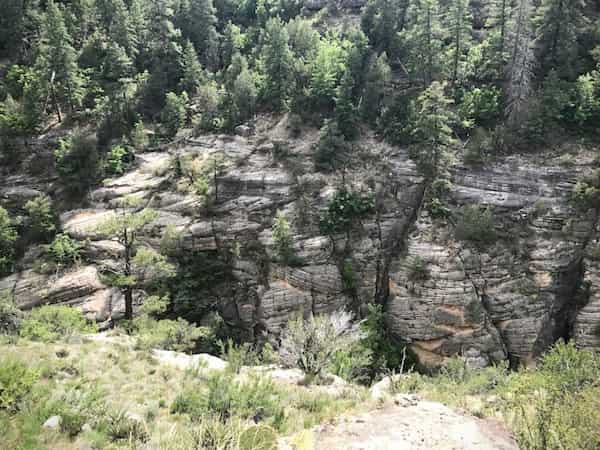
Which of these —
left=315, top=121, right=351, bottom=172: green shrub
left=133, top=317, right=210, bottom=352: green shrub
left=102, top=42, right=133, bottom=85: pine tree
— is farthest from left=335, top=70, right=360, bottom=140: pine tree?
left=102, top=42, right=133, bottom=85: pine tree

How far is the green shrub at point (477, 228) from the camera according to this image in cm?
2709

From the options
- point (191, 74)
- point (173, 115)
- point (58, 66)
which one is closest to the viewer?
point (58, 66)

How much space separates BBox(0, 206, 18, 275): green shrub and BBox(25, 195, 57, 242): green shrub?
1.30m

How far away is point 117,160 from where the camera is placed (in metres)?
36.7

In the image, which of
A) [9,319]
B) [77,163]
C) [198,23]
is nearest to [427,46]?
[198,23]

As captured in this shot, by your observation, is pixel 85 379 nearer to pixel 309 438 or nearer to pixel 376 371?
pixel 309 438

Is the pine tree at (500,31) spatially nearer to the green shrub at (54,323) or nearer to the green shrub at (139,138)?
the green shrub at (139,138)

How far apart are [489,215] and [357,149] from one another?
12.4 metres

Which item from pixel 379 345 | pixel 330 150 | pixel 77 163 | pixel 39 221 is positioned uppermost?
pixel 330 150

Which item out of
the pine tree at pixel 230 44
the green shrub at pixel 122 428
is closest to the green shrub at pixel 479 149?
the green shrub at pixel 122 428

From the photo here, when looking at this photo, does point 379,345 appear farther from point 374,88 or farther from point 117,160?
point 117,160

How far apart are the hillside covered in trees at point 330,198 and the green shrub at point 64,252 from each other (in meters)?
0.22

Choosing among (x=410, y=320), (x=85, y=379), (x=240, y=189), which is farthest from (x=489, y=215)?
(x=85, y=379)

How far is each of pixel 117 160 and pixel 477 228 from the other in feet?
104
